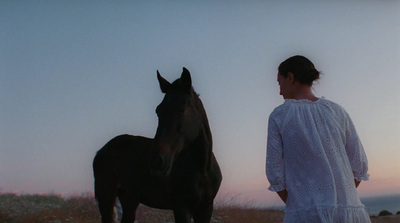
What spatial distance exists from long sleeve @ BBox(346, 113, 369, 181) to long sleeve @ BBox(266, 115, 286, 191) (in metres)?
0.53

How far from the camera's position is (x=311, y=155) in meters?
2.96

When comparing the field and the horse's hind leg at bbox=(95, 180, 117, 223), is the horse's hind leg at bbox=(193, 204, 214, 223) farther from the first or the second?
the field

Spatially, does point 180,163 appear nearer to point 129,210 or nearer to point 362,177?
point 362,177

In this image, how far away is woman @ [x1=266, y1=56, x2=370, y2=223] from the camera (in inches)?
114

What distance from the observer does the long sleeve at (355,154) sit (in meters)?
3.14

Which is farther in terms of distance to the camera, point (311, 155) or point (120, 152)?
point (120, 152)

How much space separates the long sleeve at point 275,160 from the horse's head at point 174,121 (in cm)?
Result: 171

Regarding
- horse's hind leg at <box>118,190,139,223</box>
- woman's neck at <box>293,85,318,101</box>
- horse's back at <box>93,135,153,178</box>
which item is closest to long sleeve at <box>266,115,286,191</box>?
woman's neck at <box>293,85,318,101</box>

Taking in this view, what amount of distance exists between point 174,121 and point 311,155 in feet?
6.80

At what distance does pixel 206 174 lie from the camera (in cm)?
534

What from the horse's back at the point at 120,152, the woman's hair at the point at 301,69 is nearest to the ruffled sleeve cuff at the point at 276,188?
the woman's hair at the point at 301,69

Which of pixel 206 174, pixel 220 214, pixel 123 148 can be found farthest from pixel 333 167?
pixel 220 214

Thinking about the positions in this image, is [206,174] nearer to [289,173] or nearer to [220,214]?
[289,173]

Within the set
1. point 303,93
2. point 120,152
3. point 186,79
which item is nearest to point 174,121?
point 186,79
